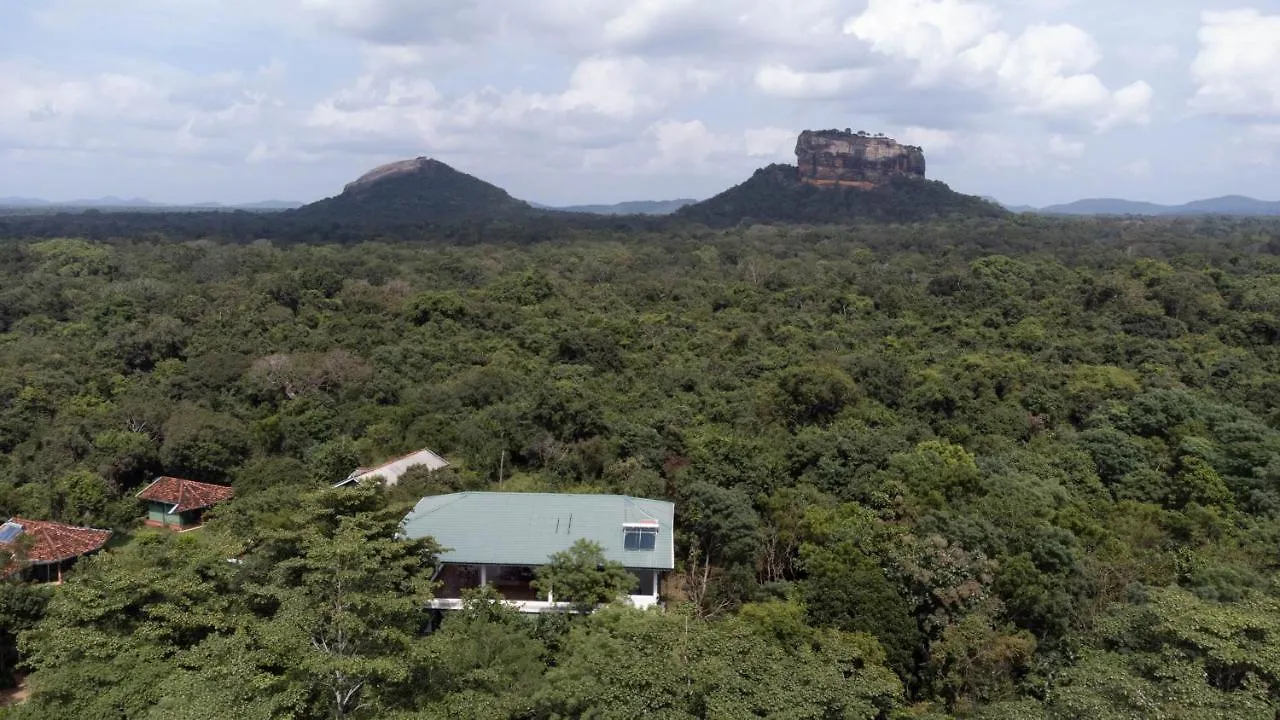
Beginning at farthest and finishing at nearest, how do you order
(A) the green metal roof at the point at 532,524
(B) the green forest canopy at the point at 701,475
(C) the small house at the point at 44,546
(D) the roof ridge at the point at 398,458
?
(D) the roof ridge at the point at 398,458
(C) the small house at the point at 44,546
(A) the green metal roof at the point at 532,524
(B) the green forest canopy at the point at 701,475

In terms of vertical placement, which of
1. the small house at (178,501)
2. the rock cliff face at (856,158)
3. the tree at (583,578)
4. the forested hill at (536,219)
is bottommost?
the small house at (178,501)

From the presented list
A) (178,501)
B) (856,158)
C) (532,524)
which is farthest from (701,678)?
(856,158)

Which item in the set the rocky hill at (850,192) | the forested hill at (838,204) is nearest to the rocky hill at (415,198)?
the forested hill at (838,204)

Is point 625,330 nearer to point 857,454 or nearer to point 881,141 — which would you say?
point 857,454

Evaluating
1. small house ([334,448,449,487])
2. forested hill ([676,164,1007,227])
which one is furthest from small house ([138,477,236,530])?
forested hill ([676,164,1007,227])

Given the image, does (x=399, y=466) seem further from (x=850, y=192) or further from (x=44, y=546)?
(x=850, y=192)

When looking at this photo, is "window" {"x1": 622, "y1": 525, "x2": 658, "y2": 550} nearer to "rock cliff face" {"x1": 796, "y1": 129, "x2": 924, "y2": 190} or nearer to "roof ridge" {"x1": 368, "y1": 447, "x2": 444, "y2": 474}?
"roof ridge" {"x1": 368, "y1": 447, "x2": 444, "y2": 474}

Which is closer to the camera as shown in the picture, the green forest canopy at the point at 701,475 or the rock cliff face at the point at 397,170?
the green forest canopy at the point at 701,475

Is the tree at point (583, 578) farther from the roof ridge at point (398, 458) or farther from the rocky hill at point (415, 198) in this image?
the rocky hill at point (415, 198)
